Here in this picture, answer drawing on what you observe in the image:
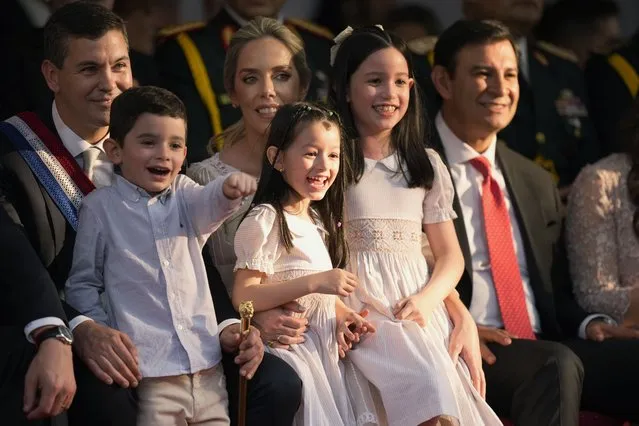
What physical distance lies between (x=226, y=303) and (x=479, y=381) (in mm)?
792

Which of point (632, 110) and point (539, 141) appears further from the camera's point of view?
point (539, 141)

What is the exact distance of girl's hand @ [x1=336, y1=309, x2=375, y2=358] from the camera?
4.21m

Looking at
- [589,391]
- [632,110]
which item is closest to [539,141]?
[632,110]

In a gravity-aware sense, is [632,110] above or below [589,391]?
above

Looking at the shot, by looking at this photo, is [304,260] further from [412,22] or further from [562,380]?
[412,22]

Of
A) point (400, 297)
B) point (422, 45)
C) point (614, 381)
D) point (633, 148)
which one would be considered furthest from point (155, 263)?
point (422, 45)

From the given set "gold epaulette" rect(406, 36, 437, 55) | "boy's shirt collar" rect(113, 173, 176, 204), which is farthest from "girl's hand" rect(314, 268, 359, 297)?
"gold epaulette" rect(406, 36, 437, 55)

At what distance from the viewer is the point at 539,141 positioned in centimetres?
586

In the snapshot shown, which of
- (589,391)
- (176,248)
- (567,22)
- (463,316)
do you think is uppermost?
(567,22)

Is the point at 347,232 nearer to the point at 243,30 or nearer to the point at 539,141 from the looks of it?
the point at 243,30

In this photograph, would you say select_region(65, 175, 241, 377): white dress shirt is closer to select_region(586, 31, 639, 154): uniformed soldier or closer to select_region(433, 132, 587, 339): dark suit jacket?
select_region(433, 132, 587, 339): dark suit jacket

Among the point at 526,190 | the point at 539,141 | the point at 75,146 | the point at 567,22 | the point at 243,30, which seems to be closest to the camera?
the point at 75,146

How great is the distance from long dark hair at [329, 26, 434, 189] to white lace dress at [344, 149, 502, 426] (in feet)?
0.12

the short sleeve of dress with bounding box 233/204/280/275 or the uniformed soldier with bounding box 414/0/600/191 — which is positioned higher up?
the uniformed soldier with bounding box 414/0/600/191
